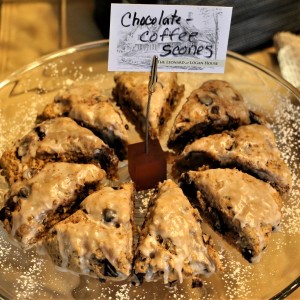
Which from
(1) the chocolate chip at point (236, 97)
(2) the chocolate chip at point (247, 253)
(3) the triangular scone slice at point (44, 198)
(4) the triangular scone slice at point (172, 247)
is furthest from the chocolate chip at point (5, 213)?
(1) the chocolate chip at point (236, 97)

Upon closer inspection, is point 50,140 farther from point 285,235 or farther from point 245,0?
point 245,0

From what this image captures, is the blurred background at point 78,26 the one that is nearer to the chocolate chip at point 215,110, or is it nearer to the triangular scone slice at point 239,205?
the chocolate chip at point 215,110

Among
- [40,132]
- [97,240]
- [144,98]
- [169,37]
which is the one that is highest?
[169,37]

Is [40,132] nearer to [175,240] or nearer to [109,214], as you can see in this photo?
[109,214]

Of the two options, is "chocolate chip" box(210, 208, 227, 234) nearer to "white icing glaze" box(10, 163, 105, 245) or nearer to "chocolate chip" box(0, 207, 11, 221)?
"white icing glaze" box(10, 163, 105, 245)

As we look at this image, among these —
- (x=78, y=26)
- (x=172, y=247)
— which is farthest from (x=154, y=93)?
(x=78, y=26)
